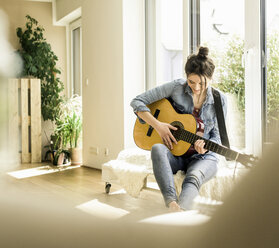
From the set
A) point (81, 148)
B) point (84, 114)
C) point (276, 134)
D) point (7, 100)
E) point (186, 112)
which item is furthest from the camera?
point (81, 148)

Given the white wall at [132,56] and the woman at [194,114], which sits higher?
the white wall at [132,56]

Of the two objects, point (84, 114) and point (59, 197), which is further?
point (84, 114)

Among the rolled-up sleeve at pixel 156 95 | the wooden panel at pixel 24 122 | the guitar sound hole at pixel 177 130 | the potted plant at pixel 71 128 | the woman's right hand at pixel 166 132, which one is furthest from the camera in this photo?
the potted plant at pixel 71 128

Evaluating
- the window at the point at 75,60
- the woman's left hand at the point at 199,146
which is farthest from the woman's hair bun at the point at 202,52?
the window at the point at 75,60

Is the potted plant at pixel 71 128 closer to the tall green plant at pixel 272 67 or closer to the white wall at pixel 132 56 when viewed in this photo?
the white wall at pixel 132 56

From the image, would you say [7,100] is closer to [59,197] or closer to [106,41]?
[59,197]

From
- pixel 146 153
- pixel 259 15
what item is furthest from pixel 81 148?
pixel 259 15

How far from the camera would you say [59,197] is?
19cm

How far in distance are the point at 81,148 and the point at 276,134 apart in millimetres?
3210

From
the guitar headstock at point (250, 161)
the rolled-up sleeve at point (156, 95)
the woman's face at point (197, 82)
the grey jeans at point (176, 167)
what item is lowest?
the grey jeans at point (176, 167)

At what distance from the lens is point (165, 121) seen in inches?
50.3

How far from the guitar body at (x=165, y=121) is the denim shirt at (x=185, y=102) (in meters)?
0.02

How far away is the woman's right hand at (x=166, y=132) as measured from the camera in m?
1.10

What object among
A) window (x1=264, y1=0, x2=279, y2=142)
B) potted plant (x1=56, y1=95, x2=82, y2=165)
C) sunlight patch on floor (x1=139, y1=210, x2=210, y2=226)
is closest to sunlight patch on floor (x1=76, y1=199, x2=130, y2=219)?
sunlight patch on floor (x1=139, y1=210, x2=210, y2=226)
